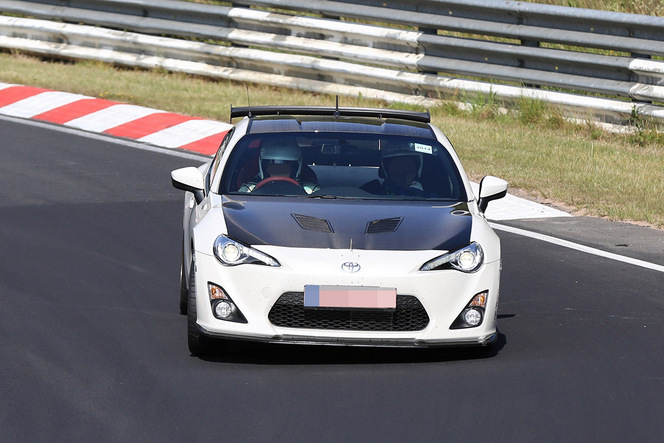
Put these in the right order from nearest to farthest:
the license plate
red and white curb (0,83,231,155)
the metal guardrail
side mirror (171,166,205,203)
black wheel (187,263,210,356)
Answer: the license plate → black wheel (187,263,210,356) → side mirror (171,166,205,203) → the metal guardrail → red and white curb (0,83,231,155)

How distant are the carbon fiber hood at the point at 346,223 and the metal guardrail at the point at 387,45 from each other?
7.46 meters

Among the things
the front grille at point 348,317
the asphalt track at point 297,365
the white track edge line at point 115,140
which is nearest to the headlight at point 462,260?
the front grille at point 348,317

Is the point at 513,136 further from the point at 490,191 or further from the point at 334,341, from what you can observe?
the point at 334,341

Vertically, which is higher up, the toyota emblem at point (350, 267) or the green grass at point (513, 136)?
the toyota emblem at point (350, 267)

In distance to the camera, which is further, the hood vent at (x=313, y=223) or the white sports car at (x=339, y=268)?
the hood vent at (x=313, y=223)

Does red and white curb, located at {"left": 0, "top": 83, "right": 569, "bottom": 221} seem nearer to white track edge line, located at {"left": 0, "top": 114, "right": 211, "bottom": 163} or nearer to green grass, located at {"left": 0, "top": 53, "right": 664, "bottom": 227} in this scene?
white track edge line, located at {"left": 0, "top": 114, "right": 211, "bottom": 163}

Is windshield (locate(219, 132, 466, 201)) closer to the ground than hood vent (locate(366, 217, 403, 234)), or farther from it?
farther from it

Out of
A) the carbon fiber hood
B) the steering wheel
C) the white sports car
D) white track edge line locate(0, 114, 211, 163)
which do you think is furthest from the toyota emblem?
white track edge line locate(0, 114, 211, 163)

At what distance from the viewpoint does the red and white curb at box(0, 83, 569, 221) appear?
14.4m

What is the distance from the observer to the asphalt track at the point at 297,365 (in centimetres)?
571

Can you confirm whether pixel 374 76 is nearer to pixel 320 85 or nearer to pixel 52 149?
pixel 320 85

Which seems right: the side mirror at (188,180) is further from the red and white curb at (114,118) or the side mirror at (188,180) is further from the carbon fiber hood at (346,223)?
the red and white curb at (114,118)

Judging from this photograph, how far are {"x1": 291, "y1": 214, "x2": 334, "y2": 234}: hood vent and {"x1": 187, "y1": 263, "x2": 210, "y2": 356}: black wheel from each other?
628 mm

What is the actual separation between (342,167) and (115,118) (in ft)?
26.3
